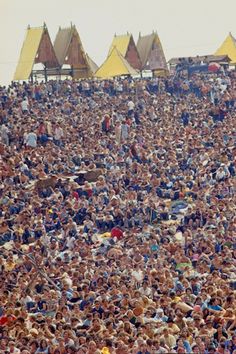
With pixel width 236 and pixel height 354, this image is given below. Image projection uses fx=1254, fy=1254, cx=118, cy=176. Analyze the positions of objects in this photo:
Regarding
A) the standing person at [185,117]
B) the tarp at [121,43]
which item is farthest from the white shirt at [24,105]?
the tarp at [121,43]

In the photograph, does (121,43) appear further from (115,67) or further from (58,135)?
(58,135)

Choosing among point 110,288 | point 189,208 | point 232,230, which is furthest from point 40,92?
point 110,288

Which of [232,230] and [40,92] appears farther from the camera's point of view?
[40,92]

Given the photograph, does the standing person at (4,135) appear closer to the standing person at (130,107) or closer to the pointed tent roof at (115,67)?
the standing person at (130,107)

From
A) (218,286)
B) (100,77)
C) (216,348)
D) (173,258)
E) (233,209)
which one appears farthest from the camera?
(100,77)

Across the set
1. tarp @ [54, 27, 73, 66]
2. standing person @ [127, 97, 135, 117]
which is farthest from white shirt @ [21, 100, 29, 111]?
tarp @ [54, 27, 73, 66]

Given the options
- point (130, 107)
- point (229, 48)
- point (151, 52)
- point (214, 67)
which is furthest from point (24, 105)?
point (229, 48)

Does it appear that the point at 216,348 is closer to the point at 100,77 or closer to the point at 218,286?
the point at 218,286
